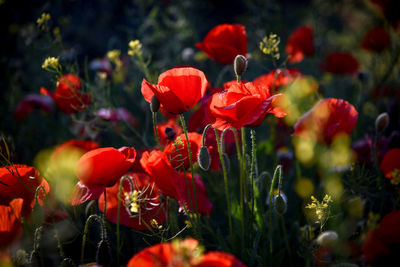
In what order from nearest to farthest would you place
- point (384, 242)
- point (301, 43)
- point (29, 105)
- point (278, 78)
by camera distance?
1. point (384, 242)
2. point (278, 78)
3. point (29, 105)
4. point (301, 43)

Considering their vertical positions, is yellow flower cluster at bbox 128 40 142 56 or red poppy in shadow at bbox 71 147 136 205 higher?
yellow flower cluster at bbox 128 40 142 56

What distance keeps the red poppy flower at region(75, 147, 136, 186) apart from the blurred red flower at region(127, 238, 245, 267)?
0.97 ft

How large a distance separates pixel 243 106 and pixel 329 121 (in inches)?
13.3

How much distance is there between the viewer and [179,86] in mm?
867

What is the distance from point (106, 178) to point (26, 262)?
0.96ft

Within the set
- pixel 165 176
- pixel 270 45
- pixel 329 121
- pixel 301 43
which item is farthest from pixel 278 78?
pixel 301 43

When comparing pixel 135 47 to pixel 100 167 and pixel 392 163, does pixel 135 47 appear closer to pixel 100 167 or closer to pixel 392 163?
pixel 100 167

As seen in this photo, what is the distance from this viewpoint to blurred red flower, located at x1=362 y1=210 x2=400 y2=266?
2.52 feet

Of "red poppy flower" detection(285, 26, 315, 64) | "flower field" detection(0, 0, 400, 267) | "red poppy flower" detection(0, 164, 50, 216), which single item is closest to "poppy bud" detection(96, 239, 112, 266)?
"flower field" detection(0, 0, 400, 267)

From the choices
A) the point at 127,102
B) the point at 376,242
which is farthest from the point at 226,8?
the point at 376,242

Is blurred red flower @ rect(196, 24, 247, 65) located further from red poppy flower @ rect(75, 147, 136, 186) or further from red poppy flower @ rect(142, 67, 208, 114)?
red poppy flower @ rect(75, 147, 136, 186)

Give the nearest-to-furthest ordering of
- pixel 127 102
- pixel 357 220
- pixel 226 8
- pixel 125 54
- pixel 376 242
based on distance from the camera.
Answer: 1. pixel 376 242
2. pixel 357 220
3. pixel 127 102
4. pixel 125 54
5. pixel 226 8

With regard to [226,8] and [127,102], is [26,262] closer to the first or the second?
[127,102]

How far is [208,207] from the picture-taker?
0.96 meters
